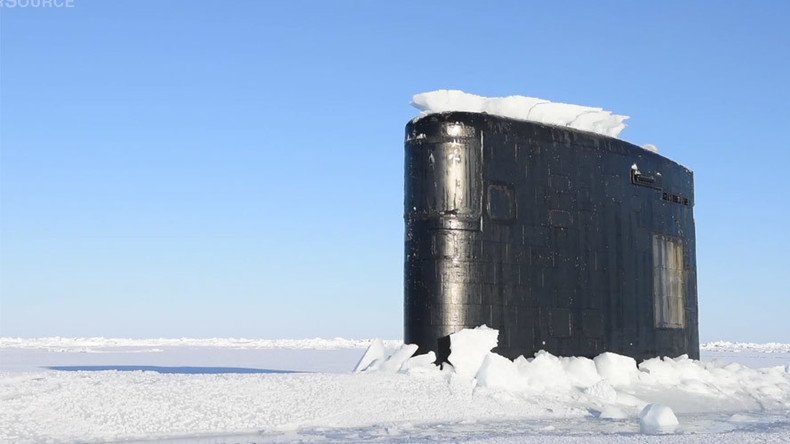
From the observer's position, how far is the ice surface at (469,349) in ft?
31.6

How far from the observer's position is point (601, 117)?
12.0 metres

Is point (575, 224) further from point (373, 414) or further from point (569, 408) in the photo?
point (373, 414)

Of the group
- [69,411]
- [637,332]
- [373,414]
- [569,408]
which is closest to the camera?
[69,411]

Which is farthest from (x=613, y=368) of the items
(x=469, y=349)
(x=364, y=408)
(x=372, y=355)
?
(x=364, y=408)

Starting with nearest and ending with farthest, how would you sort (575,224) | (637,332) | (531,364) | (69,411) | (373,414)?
(69,411) → (373,414) → (531,364) → (575,224) → (637,332)

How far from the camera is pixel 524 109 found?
11.2 metres

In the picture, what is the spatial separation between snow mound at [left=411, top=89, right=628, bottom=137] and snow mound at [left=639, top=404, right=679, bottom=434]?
415cm

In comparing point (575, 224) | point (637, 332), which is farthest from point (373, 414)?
point (637, 332)

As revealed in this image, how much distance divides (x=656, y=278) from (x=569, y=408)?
3.82 metres

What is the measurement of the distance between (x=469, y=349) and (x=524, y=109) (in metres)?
3.41

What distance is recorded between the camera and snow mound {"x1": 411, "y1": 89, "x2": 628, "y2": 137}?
35.4 ft

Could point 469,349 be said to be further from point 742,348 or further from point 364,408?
point 742,348

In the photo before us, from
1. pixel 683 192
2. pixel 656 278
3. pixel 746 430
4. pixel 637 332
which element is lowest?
pixel 746 430

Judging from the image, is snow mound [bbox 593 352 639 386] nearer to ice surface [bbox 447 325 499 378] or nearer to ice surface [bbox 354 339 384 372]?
ice surface [bbox 447 325 499 378]
